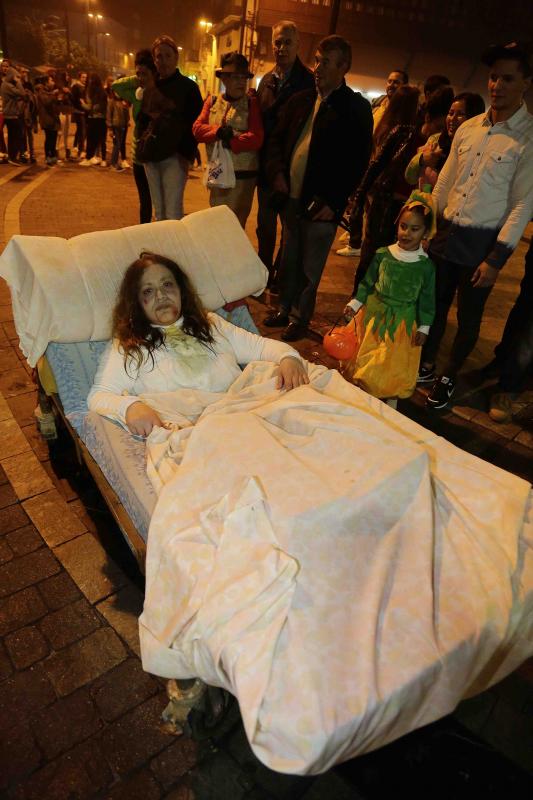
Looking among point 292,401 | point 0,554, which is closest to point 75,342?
point 0,554

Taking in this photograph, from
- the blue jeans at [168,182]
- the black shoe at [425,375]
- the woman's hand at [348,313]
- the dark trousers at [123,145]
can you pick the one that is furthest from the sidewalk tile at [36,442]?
the dark trousers at [123,145]

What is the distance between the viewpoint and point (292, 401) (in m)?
2.12

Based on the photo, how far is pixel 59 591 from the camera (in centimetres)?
219

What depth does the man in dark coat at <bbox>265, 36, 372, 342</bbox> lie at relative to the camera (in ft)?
12.7

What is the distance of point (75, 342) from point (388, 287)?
86.8 inches

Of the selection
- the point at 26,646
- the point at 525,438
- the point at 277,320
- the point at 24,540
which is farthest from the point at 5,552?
the point at 525,438

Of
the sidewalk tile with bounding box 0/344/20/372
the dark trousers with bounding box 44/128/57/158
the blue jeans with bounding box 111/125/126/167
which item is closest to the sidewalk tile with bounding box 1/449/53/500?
the sidewalk tile with bounding box 0/344/20/372

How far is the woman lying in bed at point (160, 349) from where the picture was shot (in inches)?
95.2

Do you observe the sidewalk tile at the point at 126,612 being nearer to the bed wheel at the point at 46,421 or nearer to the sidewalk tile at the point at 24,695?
the sidewalk tile at the point at 24,695

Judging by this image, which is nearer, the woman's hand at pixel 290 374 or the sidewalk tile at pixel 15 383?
the woman's hand at pixel 290 374

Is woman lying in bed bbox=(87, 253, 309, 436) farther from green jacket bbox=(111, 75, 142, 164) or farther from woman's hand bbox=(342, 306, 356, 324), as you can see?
green jacket bbox=(111, 75, 142, 164)

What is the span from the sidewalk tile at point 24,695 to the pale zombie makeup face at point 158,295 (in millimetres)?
1688

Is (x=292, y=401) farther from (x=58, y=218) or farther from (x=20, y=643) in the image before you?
(x=58, y=218)

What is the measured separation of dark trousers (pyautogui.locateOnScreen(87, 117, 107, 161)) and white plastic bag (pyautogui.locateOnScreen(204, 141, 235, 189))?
9.00m
